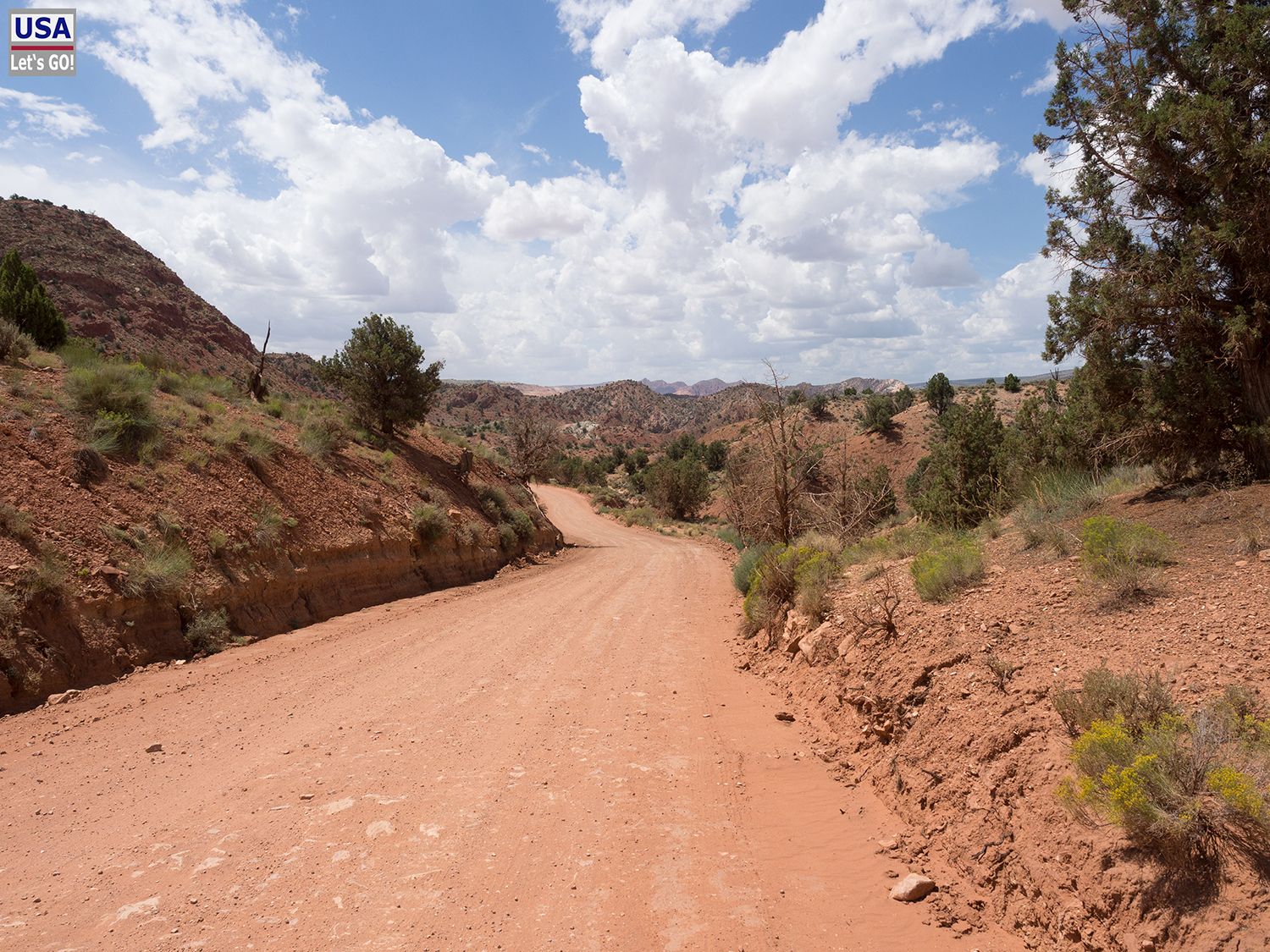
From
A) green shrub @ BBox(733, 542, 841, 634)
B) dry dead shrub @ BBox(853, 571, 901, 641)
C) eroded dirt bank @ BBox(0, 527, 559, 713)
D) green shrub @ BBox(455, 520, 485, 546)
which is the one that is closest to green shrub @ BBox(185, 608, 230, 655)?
eroded dirt bank @ BBox(0, 527, 559, 713)

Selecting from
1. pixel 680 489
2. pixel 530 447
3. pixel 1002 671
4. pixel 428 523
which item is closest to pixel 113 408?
pixel 428 523

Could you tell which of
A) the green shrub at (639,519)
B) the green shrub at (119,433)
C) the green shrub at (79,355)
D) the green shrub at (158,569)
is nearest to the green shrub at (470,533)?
the green shrub at (119,433)

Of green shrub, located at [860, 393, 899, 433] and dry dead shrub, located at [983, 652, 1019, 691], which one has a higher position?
green shrub, located at [860, 393, 899, 433]

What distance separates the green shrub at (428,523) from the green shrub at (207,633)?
262 inches

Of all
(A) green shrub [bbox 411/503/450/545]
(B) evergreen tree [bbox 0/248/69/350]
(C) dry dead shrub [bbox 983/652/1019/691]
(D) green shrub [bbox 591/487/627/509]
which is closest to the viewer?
(C) dry dead shrub [bbox 983/652/1019/691]

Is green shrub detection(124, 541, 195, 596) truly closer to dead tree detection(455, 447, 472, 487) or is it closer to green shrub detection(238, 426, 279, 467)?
green shrub detection(238, 426, 279, 467)

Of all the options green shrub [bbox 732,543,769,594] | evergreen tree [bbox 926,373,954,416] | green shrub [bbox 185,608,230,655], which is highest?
evergreen tree [bbox 926,373,954,416]

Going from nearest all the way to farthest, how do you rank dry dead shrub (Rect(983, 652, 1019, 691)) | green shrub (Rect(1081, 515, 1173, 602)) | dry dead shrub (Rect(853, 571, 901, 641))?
1. dry dead shrub (Rect(983, 652, 1019, 691))
2. green shrub (Rect(1081, 515, 1173, 602))
3. dry dead shrub (Rect(853, 571, 901, 641))

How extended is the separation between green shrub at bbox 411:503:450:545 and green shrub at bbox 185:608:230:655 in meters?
6.66

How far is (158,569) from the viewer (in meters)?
10.1

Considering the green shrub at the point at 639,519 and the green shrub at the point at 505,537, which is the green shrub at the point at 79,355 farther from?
the green shrub at the point at 639,519

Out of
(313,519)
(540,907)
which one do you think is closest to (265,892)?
(540,907)

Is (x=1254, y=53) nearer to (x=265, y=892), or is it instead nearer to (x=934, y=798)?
(x=934, y=798)

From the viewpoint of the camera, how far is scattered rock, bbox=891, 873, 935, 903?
4574 millimetres
